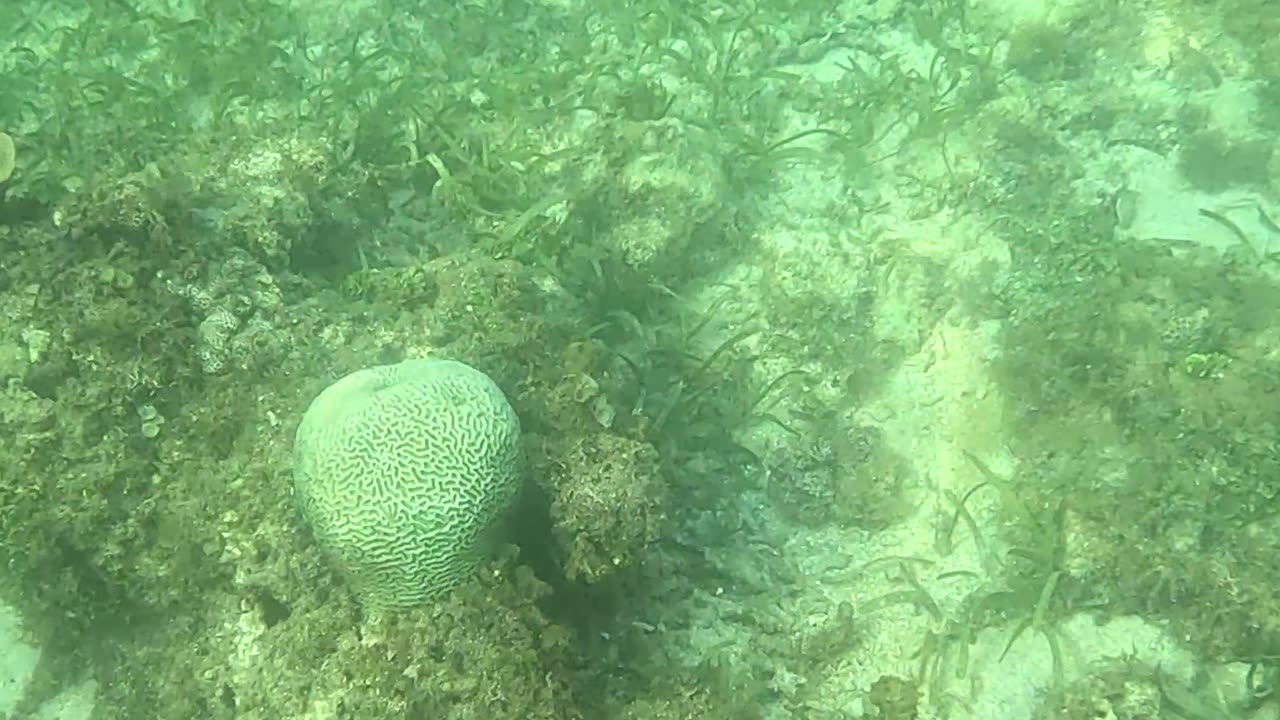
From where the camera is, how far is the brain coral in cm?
321

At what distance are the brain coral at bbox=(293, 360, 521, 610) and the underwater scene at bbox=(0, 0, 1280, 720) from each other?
0.05ft

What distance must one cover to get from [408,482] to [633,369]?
149 centimetres

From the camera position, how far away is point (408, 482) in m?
3.23

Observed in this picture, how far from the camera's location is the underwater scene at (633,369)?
3.48 m

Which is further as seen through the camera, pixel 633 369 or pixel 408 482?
pixel 633 369

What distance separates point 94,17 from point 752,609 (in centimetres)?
561

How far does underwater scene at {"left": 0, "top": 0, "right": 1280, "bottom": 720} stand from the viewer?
3.48 metres

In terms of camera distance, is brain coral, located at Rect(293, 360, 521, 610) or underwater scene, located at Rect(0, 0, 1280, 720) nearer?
brain coral, located at Rect(293, 360, 521, 610)

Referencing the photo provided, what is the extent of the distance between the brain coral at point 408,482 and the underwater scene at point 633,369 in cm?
2

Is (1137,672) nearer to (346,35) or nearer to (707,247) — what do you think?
(707,247)

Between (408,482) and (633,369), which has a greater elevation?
(408,482)

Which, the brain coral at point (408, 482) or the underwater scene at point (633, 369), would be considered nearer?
the brain coral at point (408, 482)

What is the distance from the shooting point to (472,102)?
566 cm

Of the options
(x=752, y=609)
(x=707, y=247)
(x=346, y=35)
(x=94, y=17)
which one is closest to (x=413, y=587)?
(x=752, y=609)
